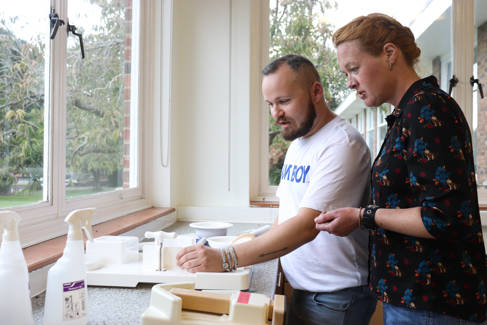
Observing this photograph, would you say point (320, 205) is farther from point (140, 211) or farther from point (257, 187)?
point (257, 187)

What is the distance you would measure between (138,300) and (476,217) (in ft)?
2.86

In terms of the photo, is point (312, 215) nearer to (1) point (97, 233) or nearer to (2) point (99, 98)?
(1) point (97, 233)

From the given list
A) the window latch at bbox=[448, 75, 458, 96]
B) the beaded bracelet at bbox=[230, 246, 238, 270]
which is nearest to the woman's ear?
the beaded bracelet at bbox=[230, 246, 238, 270]

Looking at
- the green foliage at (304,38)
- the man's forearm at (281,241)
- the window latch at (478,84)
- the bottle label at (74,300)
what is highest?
the green foliage at (304,38)

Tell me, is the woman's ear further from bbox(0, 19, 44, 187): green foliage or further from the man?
bbox(0, 19, 44, 187): green foliage

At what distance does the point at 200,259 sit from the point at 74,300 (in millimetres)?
386

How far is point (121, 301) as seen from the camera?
1111mm

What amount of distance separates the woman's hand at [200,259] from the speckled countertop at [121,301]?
0.13 meters

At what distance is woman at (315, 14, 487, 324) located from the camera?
92 cm

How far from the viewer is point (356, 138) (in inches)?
52.1

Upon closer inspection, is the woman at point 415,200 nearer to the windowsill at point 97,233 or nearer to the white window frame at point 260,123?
the windowsill at point 97,233

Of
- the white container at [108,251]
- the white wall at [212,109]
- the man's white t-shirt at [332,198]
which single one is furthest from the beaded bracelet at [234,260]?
the white wall at [212,109]

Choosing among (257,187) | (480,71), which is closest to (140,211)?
(257,187)

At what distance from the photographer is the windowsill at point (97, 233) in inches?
49.9
